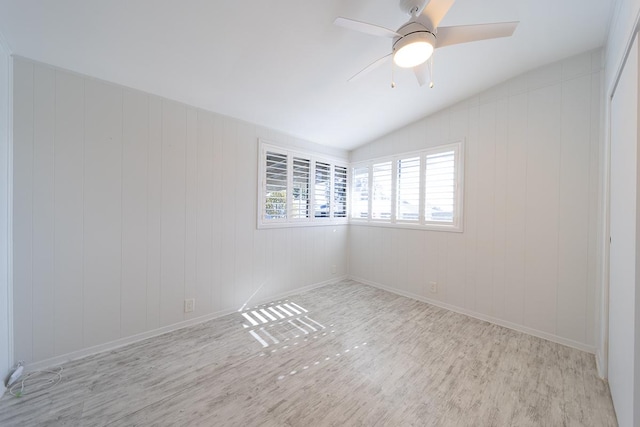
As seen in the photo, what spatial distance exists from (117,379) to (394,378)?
2.14 m

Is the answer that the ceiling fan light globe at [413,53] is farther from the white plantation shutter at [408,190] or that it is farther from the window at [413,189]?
the white plantation shutter at [408,190]

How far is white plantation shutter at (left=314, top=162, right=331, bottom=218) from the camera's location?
4091mm

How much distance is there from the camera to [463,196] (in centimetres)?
311

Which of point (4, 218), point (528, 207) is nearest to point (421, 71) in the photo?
point (528, 207)

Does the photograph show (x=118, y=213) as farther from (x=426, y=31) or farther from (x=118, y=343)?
(x=426, y=31)

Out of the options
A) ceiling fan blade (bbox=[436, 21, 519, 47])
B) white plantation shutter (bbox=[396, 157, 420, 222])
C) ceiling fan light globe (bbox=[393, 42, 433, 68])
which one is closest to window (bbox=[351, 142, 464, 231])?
white plantation shutter (bbox=[396, 157, 420, 222])

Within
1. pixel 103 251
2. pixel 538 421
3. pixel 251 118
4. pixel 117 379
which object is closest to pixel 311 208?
pixel 251 118

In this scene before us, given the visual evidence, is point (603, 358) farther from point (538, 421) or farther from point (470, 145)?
point (470, 145)

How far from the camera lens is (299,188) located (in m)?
3.82

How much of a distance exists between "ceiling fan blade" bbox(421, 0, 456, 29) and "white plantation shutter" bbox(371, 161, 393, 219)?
8.26 feet

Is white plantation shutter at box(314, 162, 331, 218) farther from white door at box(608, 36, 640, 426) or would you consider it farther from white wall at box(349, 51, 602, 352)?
white door at box(608, 36, 640, 426)

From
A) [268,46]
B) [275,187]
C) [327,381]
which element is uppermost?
[268,46]

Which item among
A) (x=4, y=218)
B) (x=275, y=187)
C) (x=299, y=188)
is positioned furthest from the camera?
(x=299, y=188)

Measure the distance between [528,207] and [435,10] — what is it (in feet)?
7.55
